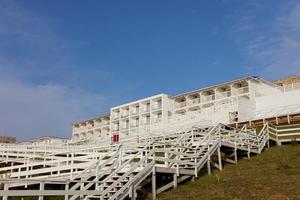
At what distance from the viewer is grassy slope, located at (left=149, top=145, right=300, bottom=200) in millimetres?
13789

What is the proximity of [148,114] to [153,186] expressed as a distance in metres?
61.8

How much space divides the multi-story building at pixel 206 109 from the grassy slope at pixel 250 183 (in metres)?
15.1

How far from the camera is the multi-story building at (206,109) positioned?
44.2 m

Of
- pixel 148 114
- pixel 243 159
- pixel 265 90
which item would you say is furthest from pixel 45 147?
pixel 148 114

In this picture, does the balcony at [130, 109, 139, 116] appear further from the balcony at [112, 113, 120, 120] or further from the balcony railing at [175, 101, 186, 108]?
the balcony railing at [175, 101, 186, 108]

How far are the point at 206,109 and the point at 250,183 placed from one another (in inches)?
1378

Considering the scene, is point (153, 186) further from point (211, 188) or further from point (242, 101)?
point (242, 101)

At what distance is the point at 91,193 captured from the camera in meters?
12.5

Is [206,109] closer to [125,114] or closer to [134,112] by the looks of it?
[134,112]

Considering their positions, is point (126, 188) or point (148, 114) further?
point (148, 114)

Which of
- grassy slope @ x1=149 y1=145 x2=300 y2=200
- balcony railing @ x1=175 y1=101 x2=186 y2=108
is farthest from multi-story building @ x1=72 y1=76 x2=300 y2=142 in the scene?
grassy slope @ x1=149 y1=145 x2=300 y2=200

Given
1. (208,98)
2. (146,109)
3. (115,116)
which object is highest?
(208,98)

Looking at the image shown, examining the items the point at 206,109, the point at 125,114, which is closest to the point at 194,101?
the point at 125,114

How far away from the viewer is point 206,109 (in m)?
50.1
